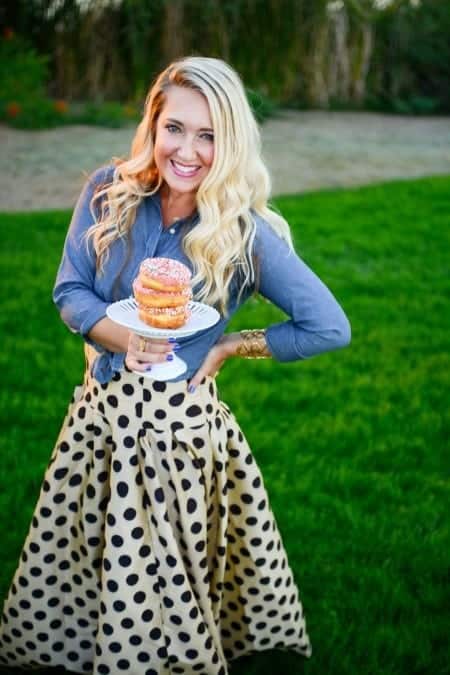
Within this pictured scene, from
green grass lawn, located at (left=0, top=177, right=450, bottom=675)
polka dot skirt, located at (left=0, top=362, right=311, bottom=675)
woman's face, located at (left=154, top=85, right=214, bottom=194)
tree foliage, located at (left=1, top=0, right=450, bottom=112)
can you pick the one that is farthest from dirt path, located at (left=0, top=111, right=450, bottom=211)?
woman's face, located at (left=154, top=85, right=214, bottom=194)

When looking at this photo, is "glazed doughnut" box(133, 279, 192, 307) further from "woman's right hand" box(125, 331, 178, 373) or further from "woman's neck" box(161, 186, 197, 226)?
"woman's neck" box(161, 186, 197, 226)

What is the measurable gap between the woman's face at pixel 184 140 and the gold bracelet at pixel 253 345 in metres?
0.40

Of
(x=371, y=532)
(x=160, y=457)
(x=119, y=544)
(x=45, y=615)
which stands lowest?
(x=371, y=532)

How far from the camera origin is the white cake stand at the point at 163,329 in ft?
6.11

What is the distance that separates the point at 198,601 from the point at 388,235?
5.38 m

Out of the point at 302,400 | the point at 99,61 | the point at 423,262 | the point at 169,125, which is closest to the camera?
the point at 169,125

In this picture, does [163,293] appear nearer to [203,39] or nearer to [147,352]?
[147,352]

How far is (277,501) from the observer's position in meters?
→ 3.70

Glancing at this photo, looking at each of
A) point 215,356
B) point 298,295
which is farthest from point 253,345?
point 298,295

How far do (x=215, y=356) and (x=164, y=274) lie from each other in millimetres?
403

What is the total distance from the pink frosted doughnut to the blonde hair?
0.45 ft

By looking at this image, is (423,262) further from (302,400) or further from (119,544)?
(119,544)

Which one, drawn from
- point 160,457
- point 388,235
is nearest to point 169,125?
point 160,457

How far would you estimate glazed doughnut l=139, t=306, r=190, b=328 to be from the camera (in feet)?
6.22
